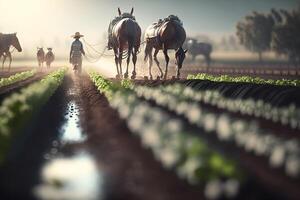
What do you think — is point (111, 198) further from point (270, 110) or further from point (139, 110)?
point (270, 110)

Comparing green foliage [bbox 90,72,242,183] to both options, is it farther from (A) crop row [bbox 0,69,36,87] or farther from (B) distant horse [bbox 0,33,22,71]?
(B) distant horse [bbox 0,33,22,71]

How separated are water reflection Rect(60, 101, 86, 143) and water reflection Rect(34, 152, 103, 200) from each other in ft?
5.81

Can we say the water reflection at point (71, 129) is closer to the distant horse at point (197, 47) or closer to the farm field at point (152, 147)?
the farm field at point (152, 147)

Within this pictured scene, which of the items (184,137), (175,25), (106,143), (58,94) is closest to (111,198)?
(184,137)

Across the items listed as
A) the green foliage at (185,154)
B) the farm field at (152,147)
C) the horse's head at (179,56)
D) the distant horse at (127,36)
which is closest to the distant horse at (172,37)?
the horse's head at (179,56)

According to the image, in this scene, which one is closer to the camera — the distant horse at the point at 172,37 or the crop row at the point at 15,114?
the crop row at the point at 15,114

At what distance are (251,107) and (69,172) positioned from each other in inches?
293

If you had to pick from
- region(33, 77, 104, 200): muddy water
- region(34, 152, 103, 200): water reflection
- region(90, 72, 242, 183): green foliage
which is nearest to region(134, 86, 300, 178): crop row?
region(90, 72, 242, 183): green foliage

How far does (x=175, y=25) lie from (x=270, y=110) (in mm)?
13315

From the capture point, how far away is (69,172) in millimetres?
8555

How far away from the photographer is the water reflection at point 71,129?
11.8 meters

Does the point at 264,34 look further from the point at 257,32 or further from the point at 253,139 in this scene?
the point at 253,139

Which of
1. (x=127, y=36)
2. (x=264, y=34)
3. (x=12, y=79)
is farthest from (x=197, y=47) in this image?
(x=12, y=79)

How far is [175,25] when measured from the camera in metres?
26.7
